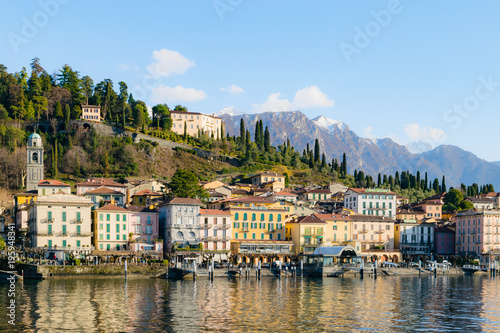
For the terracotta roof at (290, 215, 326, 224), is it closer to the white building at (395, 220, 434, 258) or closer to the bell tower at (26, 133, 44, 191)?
the white building at (395, 220, 434, 258)

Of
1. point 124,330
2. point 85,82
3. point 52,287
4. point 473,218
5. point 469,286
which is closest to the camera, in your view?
point 124,330

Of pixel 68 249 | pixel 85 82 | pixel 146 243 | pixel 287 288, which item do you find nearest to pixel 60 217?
pixel 68 249

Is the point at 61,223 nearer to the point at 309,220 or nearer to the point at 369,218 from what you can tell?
the point at 309,220

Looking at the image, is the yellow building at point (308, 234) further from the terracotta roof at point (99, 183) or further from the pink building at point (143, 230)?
the terracotta roof at point (99, 183)

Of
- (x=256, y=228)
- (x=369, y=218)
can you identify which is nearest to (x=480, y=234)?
(x=369, y=218)

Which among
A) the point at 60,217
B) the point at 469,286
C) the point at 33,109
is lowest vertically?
the point at 469,286

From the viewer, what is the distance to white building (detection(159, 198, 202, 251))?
323 feet

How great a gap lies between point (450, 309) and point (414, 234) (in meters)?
65.7

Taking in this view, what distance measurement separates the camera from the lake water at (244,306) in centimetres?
4472

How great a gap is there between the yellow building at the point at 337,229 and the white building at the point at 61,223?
1525 inches

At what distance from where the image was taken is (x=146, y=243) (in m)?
96.9

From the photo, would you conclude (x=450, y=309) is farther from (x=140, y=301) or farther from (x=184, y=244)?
(x=184, y=244)

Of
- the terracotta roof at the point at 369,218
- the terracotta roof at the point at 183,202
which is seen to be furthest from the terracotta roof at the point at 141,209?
the terracotta roof at the point at 369,218

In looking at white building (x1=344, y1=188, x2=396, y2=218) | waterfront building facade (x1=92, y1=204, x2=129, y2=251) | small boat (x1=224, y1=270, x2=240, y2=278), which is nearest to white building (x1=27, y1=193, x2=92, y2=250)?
waterfront building facade (x1=92, y1=204, x2=129, y2=251)
